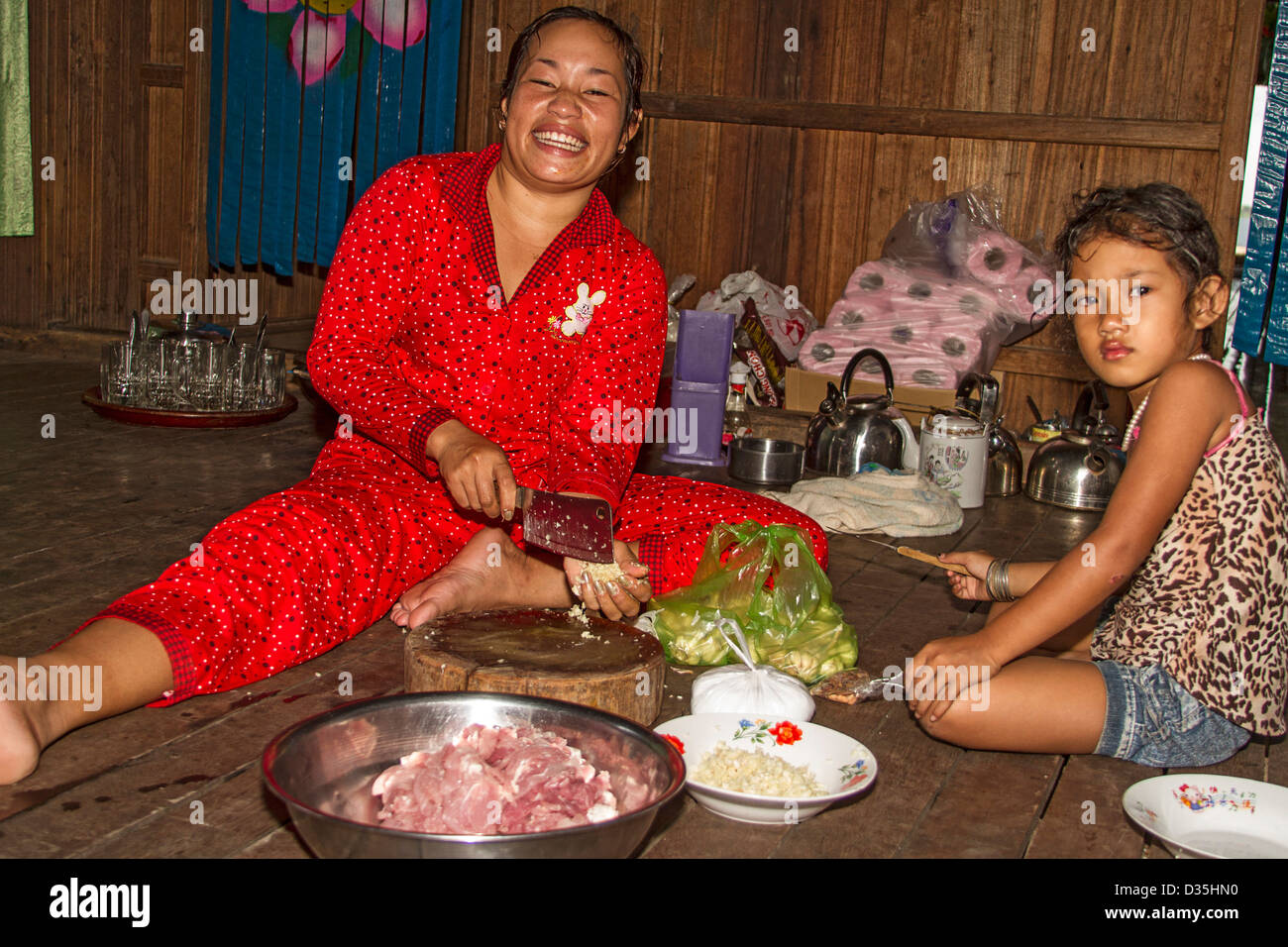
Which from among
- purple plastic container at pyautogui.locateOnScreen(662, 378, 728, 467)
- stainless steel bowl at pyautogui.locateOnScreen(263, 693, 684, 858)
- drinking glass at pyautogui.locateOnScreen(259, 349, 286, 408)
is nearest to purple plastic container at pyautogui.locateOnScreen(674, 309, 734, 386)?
purple plastic container at pyautogui.locateOnScreen(662, 378, 728, 467)

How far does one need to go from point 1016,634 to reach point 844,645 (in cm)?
53

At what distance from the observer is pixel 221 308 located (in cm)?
618

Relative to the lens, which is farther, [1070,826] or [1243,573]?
[1243,573]

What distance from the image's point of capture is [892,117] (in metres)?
5.29

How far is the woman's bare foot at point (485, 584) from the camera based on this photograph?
2525 mm

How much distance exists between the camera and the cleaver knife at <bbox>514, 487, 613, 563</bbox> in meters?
2.22

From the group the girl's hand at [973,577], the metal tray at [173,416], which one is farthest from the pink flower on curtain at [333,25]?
the girl's hand at [973,577]

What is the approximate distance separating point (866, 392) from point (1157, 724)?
3.01 metres

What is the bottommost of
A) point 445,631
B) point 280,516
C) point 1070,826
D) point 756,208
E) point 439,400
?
point 1070,826

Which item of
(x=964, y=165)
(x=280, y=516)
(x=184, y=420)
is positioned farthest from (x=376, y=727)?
(x=964, y=165)

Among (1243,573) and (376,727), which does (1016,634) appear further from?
(376,727)

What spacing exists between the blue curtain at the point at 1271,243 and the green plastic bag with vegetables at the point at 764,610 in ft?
7.67

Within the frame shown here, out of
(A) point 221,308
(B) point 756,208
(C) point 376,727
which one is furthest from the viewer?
(A) point 221,308

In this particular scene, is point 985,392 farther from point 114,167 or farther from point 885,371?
point 114,167
